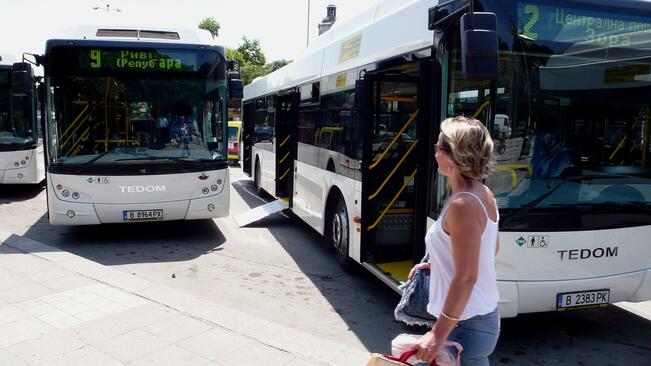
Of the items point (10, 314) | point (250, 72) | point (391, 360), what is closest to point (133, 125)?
point (10, 314)

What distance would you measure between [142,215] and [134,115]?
4.91ft

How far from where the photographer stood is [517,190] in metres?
4.45

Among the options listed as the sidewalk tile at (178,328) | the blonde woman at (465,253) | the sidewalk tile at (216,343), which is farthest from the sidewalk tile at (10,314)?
the blonde woman at (465,253)

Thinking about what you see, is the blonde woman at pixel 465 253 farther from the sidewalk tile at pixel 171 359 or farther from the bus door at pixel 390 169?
the bus door at pixel 390 169

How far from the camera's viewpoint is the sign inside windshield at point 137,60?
8.14 m

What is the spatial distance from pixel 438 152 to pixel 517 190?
2.26 m

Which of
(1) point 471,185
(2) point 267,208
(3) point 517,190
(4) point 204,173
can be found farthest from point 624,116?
(2) point 267,208

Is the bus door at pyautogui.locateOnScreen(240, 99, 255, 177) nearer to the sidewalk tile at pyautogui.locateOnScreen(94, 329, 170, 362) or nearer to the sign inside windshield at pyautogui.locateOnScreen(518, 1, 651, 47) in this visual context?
the sidewalk tile at pyautogui.locateOnScreen(94, 329, 170, 362)

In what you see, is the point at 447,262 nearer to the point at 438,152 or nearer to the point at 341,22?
the point at 438,152

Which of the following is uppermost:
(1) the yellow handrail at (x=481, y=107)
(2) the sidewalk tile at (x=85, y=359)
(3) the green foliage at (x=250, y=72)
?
(3) the green foliage at (x=250, y=72)

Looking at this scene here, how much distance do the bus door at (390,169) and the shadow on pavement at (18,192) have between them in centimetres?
1010

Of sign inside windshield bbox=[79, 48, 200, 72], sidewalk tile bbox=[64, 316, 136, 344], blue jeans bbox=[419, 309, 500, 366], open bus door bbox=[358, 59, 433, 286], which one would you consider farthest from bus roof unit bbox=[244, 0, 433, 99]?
sidewalk tile bbox=[64, 316, 136, 344]

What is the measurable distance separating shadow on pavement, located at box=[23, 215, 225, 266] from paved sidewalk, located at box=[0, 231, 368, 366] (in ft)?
5.52

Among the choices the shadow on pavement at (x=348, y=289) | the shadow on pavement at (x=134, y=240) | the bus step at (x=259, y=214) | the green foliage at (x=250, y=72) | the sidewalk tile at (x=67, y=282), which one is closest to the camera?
the shadow on pavement at (x=348, y=289)
